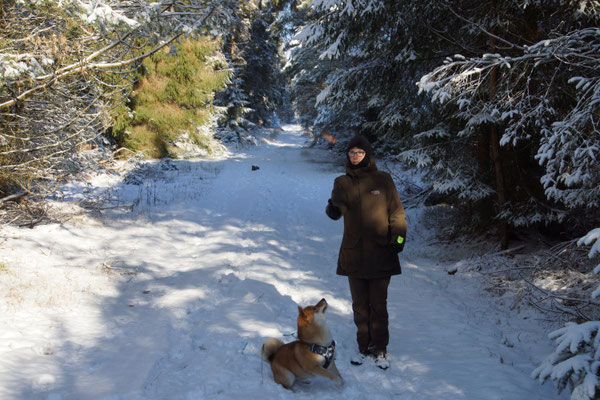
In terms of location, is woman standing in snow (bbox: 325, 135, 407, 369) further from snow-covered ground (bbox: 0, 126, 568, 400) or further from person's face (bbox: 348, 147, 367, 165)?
snow-covered ground (bbox: 0, 126, 568, 400)

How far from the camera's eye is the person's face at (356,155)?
3695mm

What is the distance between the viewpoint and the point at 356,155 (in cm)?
372

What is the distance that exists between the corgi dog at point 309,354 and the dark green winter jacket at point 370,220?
70 cm

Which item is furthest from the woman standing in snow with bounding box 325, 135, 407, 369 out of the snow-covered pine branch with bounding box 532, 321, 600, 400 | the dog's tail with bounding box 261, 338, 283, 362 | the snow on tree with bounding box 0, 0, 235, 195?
the snow on tree with bounding box 0, 0, 235, 195

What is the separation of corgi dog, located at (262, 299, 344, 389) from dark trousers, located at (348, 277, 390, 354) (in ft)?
2.10

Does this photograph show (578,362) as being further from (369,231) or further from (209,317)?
(209,317)

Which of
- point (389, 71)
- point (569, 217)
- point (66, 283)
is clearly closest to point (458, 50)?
point (389, 71)

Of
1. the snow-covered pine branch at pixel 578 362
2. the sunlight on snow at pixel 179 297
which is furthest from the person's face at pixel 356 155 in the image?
the sunlight on snow at pixel 179 297

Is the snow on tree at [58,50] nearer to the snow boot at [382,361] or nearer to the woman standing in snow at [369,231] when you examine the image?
the woman standing in snow at [369,231]

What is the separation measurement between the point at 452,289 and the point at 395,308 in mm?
1414

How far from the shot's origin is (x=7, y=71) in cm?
370

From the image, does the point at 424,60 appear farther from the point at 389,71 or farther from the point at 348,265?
the point at 348,265

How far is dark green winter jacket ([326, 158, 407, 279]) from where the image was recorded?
12.1ft

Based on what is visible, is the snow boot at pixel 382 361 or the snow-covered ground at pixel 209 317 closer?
the snow-covered ground at pixel 209 317
